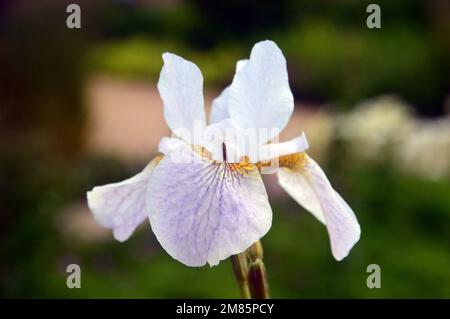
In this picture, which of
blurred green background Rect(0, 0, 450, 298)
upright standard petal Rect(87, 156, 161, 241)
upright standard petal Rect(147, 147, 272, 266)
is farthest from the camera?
blurred green background Rect(0, 0, 450, 298)

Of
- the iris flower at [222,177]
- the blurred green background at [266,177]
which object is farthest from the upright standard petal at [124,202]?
the blurred green background at [266,177]

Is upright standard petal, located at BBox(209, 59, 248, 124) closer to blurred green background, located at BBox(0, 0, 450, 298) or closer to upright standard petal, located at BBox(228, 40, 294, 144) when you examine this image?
upright standard petal, located at BBox(228, 40, 294, 144)

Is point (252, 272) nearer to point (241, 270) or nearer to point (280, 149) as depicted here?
point (241, 270)

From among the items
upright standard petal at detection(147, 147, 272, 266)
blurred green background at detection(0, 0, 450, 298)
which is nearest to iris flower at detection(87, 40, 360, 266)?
upright standard petal at detection(147, 147, 272, 266)

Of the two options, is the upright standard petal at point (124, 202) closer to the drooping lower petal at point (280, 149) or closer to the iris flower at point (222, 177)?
the iris flower at point (222, 177)
